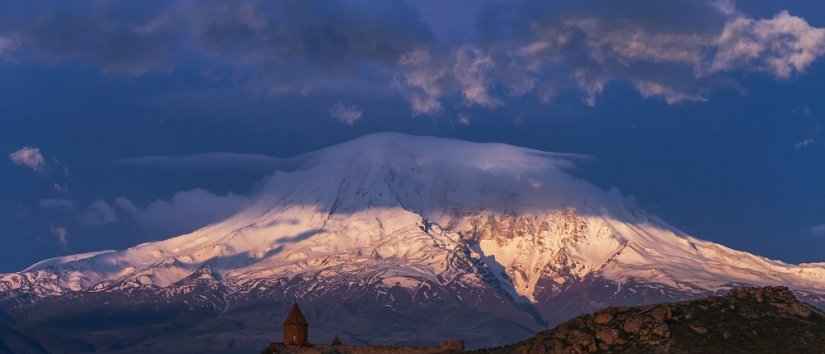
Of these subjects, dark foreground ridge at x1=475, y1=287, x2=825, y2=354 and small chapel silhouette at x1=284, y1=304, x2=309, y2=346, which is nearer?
dark foreground ridge at x1=475, y1=287, x2=825, y2=354

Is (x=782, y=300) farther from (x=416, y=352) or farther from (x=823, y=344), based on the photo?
(x=416, y=352)

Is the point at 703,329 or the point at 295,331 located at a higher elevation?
the point at 295,331

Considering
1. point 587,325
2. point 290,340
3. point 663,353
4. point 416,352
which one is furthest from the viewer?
point 290,340

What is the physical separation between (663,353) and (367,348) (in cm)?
2685

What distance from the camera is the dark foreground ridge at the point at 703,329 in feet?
282

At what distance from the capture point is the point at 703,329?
87500 millimetres

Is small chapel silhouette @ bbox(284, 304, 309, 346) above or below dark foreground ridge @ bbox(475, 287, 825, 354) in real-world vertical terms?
above

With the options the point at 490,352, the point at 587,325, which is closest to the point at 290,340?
the point at 490,352

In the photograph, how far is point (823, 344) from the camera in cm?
8600

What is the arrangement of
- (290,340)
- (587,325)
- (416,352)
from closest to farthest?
1. (587,325)
2. (416,352)
3. (290,340)

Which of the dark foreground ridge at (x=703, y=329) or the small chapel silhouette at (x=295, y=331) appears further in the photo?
the small chapel silhouette at (x=295, y=331)

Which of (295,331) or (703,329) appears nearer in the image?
(703,329)

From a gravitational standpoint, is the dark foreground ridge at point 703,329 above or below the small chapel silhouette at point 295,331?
below

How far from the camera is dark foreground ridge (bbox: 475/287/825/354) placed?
85.9 m
